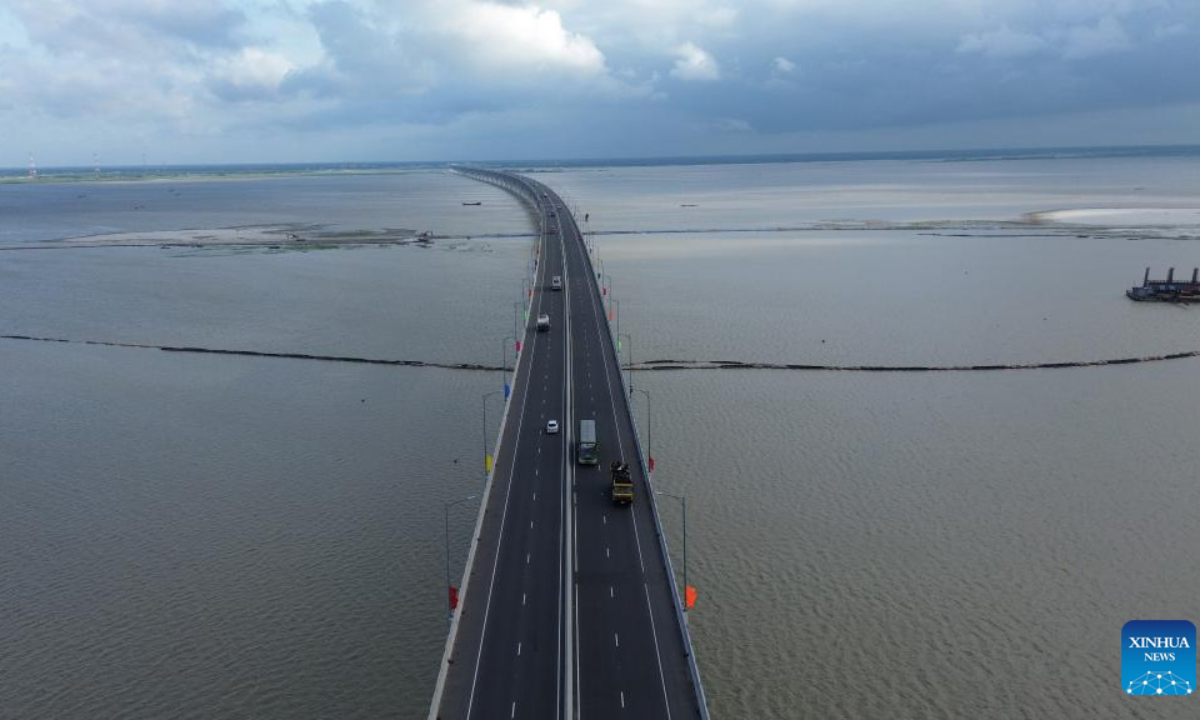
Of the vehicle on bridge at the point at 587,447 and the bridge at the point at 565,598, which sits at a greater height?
the vehicle on bridge at the point at 587,447

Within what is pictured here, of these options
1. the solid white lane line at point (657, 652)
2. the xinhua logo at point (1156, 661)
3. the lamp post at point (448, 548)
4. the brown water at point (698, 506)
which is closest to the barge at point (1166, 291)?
the brown water at point (698, 506)

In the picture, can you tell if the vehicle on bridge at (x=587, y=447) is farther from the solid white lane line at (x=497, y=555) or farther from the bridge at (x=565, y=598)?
the solid white lane line at (x=497, y=555)

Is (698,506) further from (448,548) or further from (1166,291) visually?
(1166,291)

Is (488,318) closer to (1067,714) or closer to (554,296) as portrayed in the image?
(554,296)

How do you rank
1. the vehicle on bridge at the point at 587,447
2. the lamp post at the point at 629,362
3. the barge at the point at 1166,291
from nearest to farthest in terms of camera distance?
the vehicle on bridge at the point at 587,447 → the lamp post at the point at 629,362 → the barge at the point at 1166,291

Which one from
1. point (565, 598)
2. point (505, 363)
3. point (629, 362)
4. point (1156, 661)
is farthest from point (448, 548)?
point (629, 362)

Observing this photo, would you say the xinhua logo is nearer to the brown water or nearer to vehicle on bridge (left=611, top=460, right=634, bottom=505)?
the brown water

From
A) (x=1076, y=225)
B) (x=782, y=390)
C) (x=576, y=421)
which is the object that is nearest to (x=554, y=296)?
(x=782, y=390)
